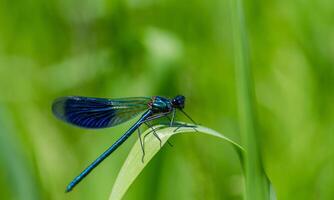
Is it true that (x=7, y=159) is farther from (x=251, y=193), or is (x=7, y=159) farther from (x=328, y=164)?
(x=328, y=164)

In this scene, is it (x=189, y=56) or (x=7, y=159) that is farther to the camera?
(x=189, y=56)

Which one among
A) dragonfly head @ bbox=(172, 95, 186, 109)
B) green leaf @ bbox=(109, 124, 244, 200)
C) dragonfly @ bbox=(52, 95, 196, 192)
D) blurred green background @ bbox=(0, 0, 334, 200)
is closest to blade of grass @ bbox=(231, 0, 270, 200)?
green leaf @ bbox=(109, 124, 244, 200)

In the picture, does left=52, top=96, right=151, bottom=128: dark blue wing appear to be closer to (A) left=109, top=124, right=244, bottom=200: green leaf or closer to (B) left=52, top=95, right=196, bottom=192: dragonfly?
(B) left=52, top=95, right=196, bottom=192: dragonfly

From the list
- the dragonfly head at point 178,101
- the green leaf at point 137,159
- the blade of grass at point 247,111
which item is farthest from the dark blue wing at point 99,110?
the blade of grass at point 247,111

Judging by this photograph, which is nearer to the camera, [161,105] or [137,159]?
[137,159]

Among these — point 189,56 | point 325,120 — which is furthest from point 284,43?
point 325,120

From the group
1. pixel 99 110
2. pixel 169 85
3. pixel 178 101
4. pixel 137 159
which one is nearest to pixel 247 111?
pixel 137 159

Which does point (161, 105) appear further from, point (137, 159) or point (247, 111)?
point (247, 111)
